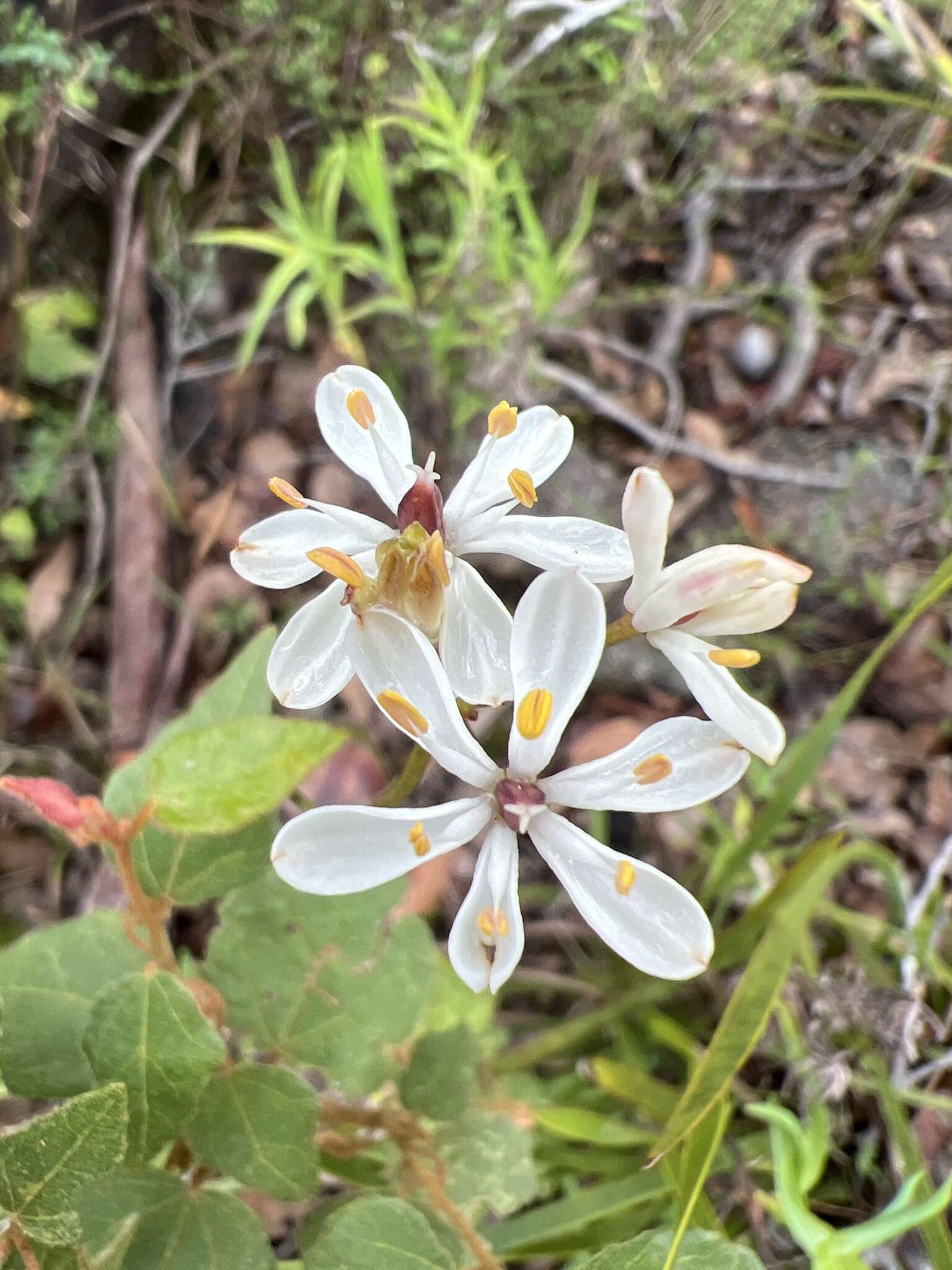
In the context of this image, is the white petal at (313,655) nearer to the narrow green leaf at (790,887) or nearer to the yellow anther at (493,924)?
the yellow anther at (493,924)

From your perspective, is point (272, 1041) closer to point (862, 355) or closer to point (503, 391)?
point (503, 391)

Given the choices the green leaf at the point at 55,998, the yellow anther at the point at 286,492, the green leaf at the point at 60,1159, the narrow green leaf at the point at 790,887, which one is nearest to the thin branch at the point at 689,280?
the narrow green leaf at the point at 790,887

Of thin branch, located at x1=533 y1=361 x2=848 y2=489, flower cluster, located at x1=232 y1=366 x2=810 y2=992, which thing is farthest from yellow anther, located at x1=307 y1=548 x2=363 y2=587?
thin branch, located at x1=533 y1=361 x2=848 y2=489

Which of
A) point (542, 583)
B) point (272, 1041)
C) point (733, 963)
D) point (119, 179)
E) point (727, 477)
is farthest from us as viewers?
point (727, 477)

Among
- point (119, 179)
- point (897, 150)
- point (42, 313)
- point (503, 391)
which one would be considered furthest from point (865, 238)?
point (42, 313)

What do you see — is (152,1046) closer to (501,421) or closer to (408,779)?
(408,779)

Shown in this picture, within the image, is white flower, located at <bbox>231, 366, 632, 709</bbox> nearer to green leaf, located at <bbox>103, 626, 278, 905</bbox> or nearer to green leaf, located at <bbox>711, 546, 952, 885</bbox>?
green leaf, located at <bbox>103, 626, 278, 905</bbox>
